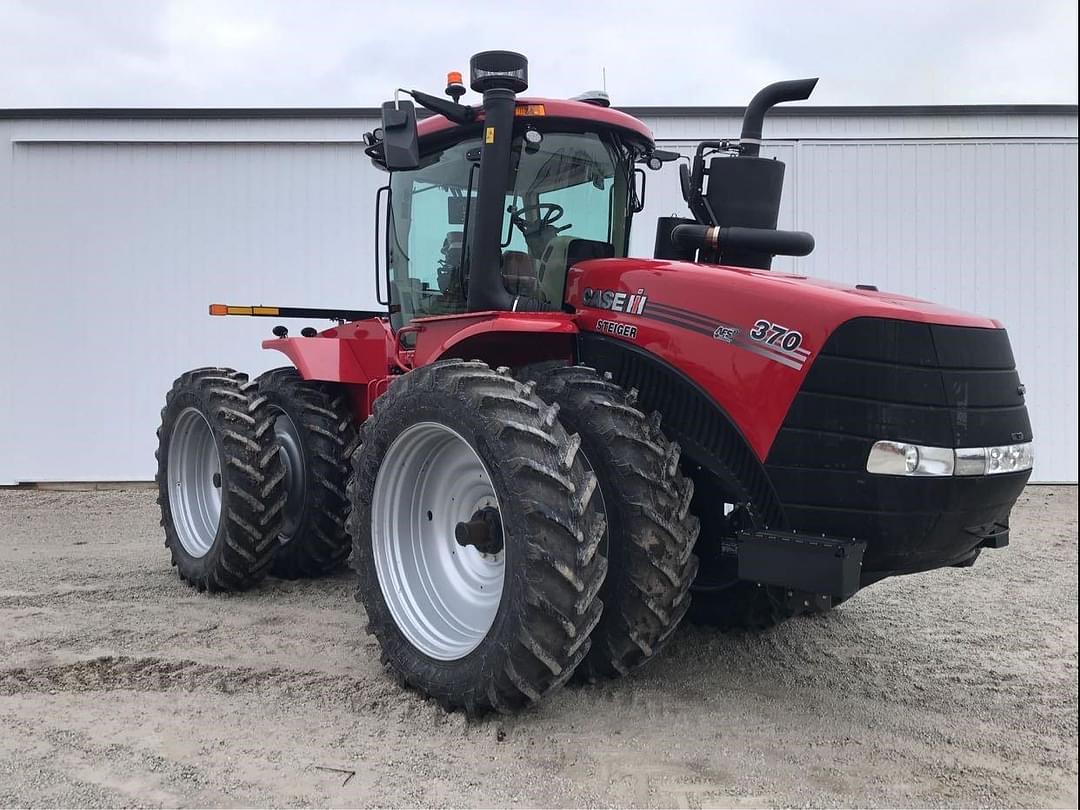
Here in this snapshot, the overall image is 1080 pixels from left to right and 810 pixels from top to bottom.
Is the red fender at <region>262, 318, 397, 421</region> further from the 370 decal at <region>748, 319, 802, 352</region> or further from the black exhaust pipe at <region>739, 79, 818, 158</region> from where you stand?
the 370 decal at <region>748, 319, 802, 352</region>

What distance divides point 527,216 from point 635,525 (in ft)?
5.33

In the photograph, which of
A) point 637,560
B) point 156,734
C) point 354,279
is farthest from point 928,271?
point 156,734

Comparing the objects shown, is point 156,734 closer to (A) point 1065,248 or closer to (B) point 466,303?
(B) point 466,303

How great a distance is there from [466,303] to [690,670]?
1965 millimetres

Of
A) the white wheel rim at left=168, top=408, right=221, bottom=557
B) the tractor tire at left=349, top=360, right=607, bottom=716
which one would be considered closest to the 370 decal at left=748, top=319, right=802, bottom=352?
the tractor tire at left=349, top=360, right=607, bottom=716

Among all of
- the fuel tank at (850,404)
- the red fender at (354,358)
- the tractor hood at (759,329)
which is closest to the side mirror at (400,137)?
the tractor hood at (759,329)

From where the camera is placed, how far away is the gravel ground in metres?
2.80

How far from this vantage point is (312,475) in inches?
208

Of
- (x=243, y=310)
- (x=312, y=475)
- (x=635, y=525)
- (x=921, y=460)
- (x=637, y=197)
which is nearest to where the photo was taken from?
(x=921, y=460)

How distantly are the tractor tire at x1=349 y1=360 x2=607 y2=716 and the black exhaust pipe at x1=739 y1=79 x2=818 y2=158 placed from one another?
166 centimetres

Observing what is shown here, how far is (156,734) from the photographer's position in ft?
10.5

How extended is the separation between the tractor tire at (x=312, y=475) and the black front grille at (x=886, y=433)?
9.93 feet

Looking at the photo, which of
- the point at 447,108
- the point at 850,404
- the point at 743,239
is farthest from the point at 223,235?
the point at 850,404

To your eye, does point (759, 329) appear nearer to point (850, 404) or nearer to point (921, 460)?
point (850, 404)
